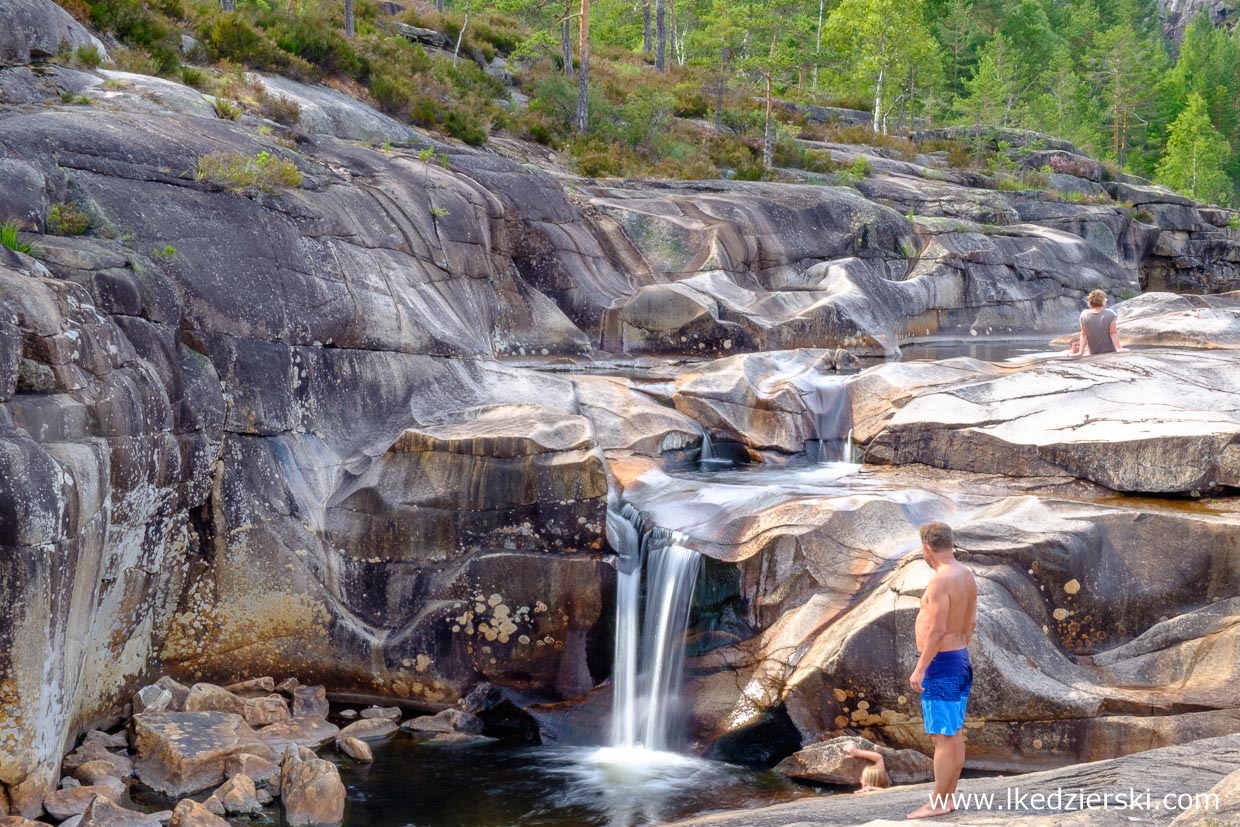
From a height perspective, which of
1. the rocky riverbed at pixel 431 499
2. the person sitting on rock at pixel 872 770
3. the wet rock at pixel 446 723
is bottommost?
the wet rock at pixel 446 723

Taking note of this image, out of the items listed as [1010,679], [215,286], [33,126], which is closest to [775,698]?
[1010,679]

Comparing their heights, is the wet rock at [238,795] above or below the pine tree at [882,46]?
below

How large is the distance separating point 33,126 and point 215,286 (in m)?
2.66

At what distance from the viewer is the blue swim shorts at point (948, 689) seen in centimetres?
648

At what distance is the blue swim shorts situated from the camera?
6480 mm

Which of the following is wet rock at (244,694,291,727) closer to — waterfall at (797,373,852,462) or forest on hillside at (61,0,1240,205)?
waterfall at (797,373,852,462)

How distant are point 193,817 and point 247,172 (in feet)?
23.5

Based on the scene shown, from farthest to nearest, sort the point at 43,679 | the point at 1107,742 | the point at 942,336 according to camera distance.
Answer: the point at 942,336, the point at 1107,742, the point at 43,679

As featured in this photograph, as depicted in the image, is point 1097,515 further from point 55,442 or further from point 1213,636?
point 55,442

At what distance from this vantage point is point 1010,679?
896 centimetres

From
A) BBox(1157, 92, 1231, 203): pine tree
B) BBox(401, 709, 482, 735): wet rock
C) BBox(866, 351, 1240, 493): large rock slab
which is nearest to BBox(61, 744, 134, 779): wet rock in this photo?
BBox(401, 709, 482, 735): wet rock

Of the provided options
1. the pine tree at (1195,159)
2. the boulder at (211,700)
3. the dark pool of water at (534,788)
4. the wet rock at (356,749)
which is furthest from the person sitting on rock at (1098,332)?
the pine tree at (1195,159)

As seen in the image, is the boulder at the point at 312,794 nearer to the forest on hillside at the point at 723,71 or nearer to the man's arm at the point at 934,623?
the man's arm at the point at 934,623

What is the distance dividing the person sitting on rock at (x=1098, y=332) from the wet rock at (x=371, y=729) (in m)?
9.99
